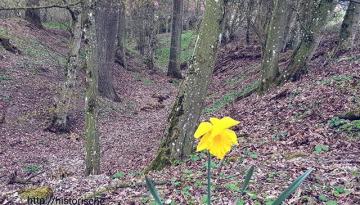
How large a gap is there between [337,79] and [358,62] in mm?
1952

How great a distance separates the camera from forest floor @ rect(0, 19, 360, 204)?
536cm

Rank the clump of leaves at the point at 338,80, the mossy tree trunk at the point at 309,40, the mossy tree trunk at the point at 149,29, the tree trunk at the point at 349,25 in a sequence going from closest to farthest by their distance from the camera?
the clump of leaves at the point at 338,80, the mossy tree trunk at the point at 309,40, the tree trunk at the point at 349,25, the mossy tree trunk at the point at 149,29

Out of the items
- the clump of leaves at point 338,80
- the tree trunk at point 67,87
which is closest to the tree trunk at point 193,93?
the clump of leaves at point 338,80

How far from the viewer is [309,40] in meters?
11.3

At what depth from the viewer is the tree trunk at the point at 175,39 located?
22.6 metres

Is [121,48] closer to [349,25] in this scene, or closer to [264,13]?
[264,13]

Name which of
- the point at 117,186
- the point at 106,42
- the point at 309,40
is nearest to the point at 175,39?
the point at 106,42

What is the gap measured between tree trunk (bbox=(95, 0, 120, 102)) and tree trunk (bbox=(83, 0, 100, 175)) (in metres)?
8.05

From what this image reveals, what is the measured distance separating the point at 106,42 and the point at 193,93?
10725 mm

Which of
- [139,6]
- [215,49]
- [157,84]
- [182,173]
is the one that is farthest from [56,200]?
[139,6]

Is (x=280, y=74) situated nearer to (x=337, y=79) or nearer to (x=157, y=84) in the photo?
(x=337, y=79)

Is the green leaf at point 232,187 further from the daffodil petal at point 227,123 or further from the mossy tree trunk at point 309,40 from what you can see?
the mossy tree trunk at point 309,40

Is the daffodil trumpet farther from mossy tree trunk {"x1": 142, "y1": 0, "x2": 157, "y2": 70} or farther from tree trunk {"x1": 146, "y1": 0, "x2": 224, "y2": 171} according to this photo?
mossy tree trunk {"x1": 142, "y1": 0, "x2": 157, "y2": 70}

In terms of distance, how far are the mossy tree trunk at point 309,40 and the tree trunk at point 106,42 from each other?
7252 millimetres
